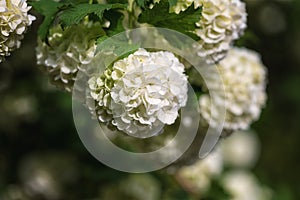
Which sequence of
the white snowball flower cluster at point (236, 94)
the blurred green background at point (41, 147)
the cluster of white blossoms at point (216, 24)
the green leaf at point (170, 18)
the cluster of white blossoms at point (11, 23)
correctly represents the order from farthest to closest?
the blurred green background at point (41, 147) → the white snowball flower cluster at point (236, 94) → the cluster of white blossoms at point (216, 24) → the green leaf at point (170, 18) → the cluster of white blossoms at point (11, 23)

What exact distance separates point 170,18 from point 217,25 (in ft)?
0.50

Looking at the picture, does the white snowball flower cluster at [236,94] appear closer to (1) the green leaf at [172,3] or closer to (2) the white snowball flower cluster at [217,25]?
(2) the white snowball flower cluster at [217,25]

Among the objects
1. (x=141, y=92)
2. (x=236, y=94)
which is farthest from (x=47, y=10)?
(x=236, y=94)

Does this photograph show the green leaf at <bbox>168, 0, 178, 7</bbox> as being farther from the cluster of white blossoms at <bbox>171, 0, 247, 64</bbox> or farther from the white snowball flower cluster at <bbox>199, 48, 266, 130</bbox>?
the white snowball flower cluster at <bbox>199, 48, 266, 130</bbox>

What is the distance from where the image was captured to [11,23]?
1.41 m

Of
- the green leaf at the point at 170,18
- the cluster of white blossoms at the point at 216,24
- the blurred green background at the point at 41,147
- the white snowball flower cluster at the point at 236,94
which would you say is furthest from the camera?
the blurred green background at the point at 41,147

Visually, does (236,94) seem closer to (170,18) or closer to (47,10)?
(170,18)

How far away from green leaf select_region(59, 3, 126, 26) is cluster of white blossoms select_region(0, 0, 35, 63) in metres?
0.08

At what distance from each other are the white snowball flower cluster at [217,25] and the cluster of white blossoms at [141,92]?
0.68 feet

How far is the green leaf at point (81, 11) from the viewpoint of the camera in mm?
1451

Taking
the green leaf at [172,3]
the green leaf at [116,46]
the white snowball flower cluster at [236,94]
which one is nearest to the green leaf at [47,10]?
the green leaf at [116,46]

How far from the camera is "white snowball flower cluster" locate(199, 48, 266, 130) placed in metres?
1.88

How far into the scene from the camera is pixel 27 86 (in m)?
2.76

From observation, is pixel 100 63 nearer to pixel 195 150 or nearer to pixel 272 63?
pixel 195 150
